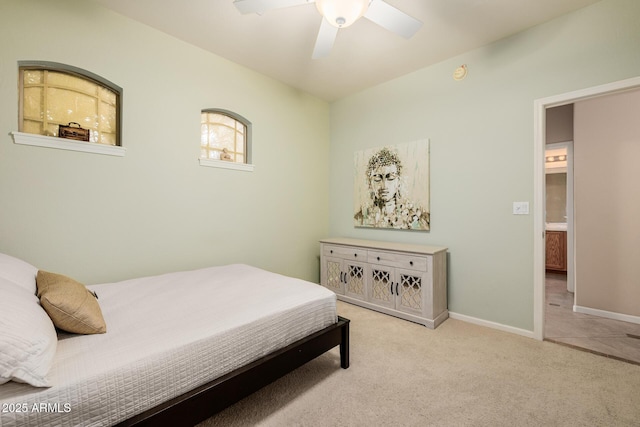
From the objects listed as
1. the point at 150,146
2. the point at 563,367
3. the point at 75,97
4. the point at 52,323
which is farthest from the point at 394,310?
the point at 75,97

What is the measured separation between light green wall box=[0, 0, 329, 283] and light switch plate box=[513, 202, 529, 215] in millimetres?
2442

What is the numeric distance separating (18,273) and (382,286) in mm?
2830

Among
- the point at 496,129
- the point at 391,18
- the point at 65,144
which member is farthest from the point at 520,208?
the point at 65,144

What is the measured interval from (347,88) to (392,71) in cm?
67

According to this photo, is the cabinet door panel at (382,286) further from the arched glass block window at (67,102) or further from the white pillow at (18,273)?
the arched glass block window at (67,102)

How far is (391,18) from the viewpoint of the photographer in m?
1.83

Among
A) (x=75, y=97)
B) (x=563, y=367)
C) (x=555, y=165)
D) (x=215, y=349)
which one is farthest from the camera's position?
(x=555, y=165)

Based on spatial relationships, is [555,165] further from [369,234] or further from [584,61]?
[369,234]

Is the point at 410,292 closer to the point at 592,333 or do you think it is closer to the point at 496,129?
the point at 592,333

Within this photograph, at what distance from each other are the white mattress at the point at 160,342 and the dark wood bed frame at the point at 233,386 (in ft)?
0.13

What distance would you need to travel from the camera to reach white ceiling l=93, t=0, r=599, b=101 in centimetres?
222

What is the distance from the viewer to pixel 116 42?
2318 mm

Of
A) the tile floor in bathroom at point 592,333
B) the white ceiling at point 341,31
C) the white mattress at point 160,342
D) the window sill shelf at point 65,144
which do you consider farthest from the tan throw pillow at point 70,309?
the tile floor in bathroom at point 592,333

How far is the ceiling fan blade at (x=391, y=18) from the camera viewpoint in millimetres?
1734
